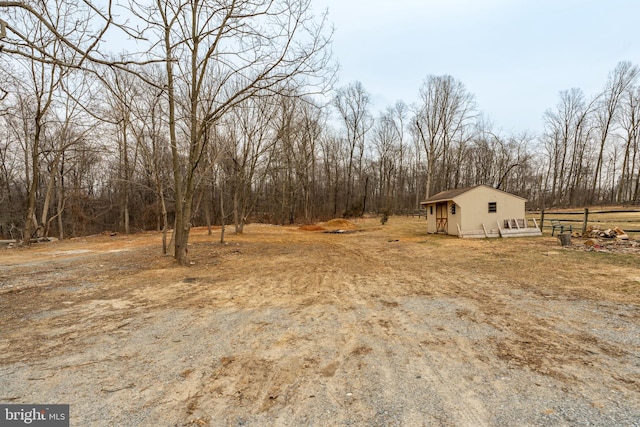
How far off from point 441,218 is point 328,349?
15643mm

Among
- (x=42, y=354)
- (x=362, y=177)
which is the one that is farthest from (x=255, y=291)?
(x=362, y=177)

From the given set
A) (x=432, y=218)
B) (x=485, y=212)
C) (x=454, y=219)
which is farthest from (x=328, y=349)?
(x=432, y=218)

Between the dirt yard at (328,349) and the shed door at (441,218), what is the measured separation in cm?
1004

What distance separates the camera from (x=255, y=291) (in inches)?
227

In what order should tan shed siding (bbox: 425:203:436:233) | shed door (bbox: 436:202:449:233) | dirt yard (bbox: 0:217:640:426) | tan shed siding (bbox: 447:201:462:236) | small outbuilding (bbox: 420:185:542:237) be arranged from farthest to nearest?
tan shed siding (bbox: 425:203:436:233) < shed door (bbox: 436:202:449:233) < tan shed siding (bbox: 447:201:462:236) < small outbuilding (bbox: 420:185:542:237) < dirt yard (bbox: 0:217:640:426)

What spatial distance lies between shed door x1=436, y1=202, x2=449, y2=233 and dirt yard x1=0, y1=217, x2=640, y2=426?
10037 mm

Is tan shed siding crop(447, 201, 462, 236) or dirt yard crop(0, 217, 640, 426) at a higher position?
tan shed siding crop(447, 201, 462, 236)

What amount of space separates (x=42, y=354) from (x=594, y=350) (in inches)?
230

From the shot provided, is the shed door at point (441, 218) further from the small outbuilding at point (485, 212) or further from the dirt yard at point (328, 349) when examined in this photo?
the dirt yard at point (328, 349)

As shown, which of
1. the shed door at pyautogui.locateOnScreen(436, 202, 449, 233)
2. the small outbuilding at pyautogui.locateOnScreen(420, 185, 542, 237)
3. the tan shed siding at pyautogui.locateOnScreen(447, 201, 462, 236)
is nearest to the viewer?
the small outbuilding at pyautogui.locateOnScreen(420, 185, 542, 237)

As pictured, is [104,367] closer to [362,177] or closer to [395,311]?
[395,311]

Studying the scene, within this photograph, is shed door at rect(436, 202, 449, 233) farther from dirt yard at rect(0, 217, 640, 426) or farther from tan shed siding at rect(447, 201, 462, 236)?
dirt yard at rect(0, 217, 640, 426)

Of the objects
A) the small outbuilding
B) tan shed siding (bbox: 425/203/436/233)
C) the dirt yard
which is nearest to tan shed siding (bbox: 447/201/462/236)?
the small outbuilding

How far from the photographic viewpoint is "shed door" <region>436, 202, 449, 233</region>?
16.7m
